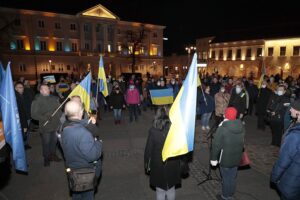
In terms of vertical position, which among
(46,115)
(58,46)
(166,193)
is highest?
(58,46)

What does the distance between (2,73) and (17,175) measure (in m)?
2.89

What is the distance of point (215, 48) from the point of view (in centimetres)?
5809

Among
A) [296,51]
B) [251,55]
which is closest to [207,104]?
[296,51]

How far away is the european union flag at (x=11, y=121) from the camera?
4.73 metres

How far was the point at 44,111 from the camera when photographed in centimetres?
647

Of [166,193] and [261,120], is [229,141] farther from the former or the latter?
[261,120]

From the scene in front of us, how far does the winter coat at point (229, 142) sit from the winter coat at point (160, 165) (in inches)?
40.8

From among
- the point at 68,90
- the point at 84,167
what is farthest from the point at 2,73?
the point at 68,90

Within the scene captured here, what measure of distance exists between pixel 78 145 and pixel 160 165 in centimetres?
145

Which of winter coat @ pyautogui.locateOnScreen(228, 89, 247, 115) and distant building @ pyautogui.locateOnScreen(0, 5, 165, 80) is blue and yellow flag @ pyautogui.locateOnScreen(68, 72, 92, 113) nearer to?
winter coat @ pyautogui.locateOnScreen(228, 89, 247, 115)

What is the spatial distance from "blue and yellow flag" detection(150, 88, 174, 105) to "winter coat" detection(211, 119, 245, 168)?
8775 millimetres

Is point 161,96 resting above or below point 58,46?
below

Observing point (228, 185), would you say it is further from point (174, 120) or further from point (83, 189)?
point (83, 189)

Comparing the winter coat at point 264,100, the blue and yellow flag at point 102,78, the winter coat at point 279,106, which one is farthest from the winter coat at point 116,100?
the winter coat at point 279,106
